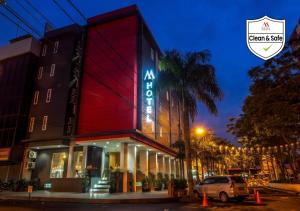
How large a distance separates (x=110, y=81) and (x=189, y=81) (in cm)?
1095

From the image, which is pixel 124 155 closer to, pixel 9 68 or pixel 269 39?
pixel 269 39

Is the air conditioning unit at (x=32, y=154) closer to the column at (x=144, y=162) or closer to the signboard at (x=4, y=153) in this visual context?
the signboard at (x=4, y=153)

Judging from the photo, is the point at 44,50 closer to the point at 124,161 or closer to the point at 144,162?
the point at 124,161

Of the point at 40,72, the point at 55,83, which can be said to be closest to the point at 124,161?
the point at 55,83

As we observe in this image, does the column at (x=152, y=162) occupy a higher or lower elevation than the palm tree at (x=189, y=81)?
lower

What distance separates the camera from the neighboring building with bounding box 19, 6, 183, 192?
2542 centimetres

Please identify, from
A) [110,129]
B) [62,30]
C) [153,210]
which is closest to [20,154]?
[110,129]

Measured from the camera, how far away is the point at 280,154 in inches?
1281

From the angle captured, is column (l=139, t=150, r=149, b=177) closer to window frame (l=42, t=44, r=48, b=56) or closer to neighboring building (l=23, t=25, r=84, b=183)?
neighboring building (l=23, t=25, r=84, b=183)

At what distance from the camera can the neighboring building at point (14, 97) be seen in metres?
29.2

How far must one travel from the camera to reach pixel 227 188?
1692cm

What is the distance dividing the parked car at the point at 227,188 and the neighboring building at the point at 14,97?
2228 centimetres

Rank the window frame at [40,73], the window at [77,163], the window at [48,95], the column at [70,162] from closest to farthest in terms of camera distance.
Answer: the column at [70,162], the window at [77,163], the window at [48,95], the window frame at [40,73]

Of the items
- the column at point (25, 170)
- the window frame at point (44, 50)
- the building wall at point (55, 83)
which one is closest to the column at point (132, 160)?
the building wall at point (55, 83)
